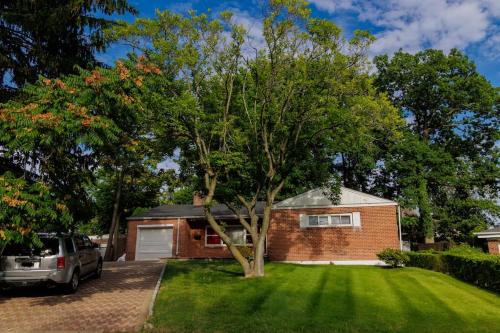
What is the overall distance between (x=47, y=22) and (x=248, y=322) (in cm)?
1072

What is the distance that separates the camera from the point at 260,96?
1667cm

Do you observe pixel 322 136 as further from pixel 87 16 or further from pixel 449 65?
pixel 449 65

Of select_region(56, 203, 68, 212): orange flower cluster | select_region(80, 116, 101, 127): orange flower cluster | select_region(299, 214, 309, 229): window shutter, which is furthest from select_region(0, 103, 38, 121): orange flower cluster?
select_region(299, 214, 309, 229): window shutter

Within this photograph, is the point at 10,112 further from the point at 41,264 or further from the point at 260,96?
the point at 260,96

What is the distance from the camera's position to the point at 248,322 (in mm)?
8719

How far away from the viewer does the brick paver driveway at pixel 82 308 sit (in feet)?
28.1

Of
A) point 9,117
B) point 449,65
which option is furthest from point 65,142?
point 449,65

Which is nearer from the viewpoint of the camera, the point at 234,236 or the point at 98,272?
the point at 98,272

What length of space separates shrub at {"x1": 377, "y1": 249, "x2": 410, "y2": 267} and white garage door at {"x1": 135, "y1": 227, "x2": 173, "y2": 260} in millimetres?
14719

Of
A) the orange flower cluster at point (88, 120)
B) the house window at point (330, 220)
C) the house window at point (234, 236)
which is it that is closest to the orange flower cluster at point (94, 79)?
the orange flower cluster at point (88, 120)

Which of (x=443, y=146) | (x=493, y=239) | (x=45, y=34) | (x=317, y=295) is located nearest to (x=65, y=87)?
(x=45, y=34)

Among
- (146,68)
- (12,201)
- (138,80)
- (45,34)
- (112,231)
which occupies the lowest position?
(112,231)

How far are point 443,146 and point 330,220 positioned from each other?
2002 cm

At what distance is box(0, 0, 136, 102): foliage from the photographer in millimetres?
12078
